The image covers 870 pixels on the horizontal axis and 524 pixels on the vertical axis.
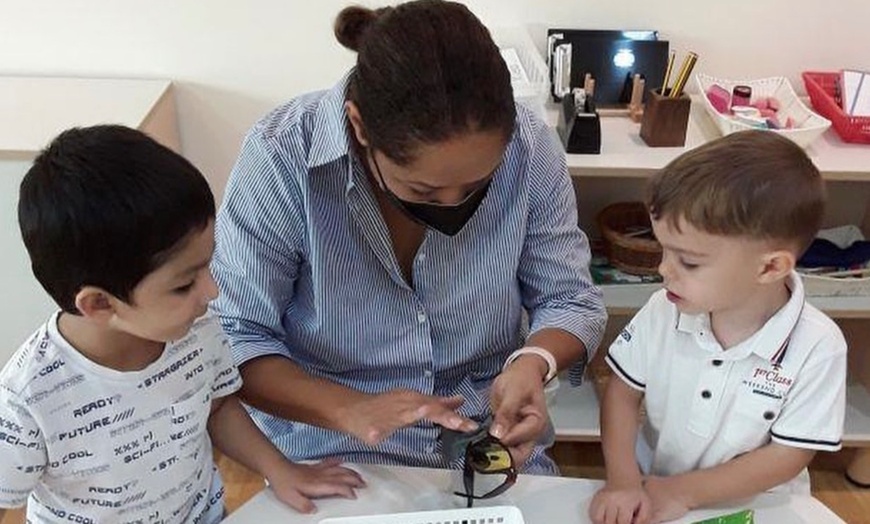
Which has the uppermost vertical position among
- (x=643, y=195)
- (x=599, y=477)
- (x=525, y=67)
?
(x=525, y=67)

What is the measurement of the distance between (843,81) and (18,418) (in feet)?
5.78

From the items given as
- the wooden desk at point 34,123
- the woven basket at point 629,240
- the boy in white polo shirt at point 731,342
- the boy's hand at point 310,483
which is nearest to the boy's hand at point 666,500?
the boy in white polo shirt at point 731,342

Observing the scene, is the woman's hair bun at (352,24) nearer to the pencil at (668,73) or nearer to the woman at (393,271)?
the woman at (393,271)

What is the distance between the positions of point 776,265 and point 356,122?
526 mm

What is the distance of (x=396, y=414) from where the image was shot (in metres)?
1.11

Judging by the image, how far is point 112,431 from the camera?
1024 mm

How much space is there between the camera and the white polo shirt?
1.13 meters

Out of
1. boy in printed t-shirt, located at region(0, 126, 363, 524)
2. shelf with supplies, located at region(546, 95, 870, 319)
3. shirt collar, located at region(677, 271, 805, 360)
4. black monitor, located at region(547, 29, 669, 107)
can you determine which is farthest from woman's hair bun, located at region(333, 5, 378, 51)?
black monitor, located at region(547, 29, 669, 107)

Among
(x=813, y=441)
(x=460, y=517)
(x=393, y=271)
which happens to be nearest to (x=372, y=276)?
(x=393, y=271)

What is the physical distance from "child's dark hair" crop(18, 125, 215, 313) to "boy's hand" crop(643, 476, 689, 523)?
626mm

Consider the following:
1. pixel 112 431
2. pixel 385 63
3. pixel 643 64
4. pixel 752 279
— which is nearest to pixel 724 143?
pixel 752 279

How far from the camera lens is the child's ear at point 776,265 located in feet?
3.59

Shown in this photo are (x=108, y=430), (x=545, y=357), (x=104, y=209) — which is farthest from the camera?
(x=545, y=357)

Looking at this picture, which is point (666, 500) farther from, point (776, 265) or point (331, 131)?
point (331, 131)
